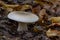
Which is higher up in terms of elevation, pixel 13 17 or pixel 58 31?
pixel 13 17

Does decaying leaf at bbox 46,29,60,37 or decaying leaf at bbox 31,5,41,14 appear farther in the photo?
decaying leaf at bbox 31,5,41,14

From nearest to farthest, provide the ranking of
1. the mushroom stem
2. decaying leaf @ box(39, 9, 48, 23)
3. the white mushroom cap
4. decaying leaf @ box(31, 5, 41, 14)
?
1. the white mushroom cap
2. the mushroom stem
3. decaying leaf @ box(39, 9, 48, 23)
4. decaying leaf @ box(31, 5, 41, 14)

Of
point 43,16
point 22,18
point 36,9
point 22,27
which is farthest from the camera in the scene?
point 36,9

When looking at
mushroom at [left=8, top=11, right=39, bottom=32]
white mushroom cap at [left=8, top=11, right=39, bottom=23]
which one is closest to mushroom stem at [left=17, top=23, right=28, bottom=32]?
mushroom at [left=8, top=11, right=39, bottom=32]

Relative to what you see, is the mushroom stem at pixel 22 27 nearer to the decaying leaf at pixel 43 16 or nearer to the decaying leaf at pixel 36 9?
the decaying leaf at pixel 43 16

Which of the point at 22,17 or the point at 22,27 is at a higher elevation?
the point at 22,17

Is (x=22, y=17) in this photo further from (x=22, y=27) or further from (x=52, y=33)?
(x=52, y=33)

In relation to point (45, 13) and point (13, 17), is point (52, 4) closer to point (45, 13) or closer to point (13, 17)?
point (45, 13)

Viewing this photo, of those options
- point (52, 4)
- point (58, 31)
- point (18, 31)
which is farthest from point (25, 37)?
point (52, 4)

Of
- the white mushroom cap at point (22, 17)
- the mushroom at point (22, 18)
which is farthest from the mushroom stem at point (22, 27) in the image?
the white mushroom cap at point (22, 17)

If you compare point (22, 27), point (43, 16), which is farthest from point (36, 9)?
point (22, 27)

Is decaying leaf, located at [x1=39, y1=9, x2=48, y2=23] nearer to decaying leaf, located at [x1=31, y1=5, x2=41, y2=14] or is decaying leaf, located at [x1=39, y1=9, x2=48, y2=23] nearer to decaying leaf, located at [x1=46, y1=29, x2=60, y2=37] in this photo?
decaying leaf, located at [x1=31, y1=5, x2=41, y2=14]
